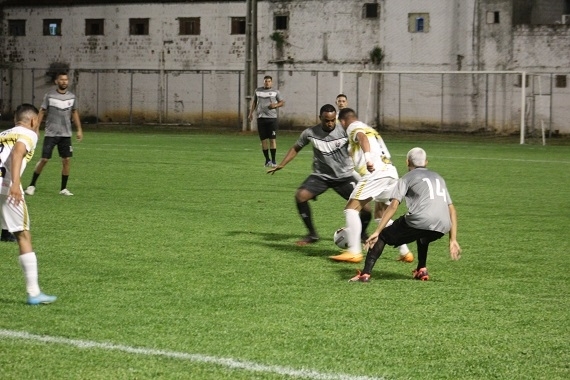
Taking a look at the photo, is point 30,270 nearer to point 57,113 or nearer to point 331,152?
point 331,152

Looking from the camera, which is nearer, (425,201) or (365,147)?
(425,201)

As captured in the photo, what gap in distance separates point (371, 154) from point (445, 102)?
39828 millimetres

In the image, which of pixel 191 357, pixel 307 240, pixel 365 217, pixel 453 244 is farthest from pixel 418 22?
pixel 191 357

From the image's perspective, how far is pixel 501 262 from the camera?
1202 centimetres

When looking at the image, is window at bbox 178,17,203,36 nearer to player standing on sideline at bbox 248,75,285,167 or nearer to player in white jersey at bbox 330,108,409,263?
player standing on sideline at bbox 248,75,285,167

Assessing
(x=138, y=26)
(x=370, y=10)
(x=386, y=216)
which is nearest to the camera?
(x=386, y=216)

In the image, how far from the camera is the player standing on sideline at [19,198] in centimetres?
901

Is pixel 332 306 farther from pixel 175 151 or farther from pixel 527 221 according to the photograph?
pixel 175 151

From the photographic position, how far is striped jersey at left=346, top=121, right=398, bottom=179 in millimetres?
12258

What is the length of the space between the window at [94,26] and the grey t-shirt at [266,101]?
34.1 m

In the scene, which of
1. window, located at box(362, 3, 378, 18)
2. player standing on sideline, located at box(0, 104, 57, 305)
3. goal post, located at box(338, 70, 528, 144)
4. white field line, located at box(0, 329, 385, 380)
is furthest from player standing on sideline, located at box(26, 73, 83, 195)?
window, located at box(362, 3, 378, 18)

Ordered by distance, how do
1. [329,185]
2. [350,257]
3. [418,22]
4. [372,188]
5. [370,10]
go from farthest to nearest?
[370,10], [418,22], [329,185], [372,188], [350,257]

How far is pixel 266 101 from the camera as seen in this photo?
94.2 feet

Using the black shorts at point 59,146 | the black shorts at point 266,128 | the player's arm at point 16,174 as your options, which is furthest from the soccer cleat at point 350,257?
→ the black shorts at point 266,128
